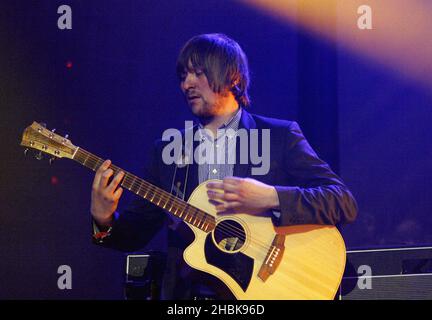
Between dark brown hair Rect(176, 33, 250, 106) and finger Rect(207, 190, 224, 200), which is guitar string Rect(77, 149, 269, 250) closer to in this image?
finger Rect(207, 190, 224, 200)

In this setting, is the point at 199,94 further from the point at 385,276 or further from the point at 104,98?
the point at 385,276

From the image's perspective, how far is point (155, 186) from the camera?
2883 mm

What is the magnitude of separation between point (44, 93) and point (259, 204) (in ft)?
4.92

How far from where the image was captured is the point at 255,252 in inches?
110

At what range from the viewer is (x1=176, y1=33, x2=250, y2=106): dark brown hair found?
311cm

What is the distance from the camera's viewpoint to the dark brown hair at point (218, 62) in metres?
3.11

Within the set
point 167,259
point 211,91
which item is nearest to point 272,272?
point 167,259

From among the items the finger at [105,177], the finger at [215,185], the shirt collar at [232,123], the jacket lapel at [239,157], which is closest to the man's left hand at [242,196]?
the finger at [215,185]

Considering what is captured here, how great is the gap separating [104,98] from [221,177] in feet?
3.19

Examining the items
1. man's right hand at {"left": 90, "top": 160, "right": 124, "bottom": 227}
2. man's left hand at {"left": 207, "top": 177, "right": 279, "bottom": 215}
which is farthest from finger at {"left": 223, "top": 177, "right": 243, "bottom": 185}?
man's right hand at {"left": 90, "top": 160, "right": 124, "bottom": 227}

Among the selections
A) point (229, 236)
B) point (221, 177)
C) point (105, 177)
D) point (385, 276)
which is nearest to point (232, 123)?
point (221, 177)

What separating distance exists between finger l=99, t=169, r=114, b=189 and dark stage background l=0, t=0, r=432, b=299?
2.42ft
